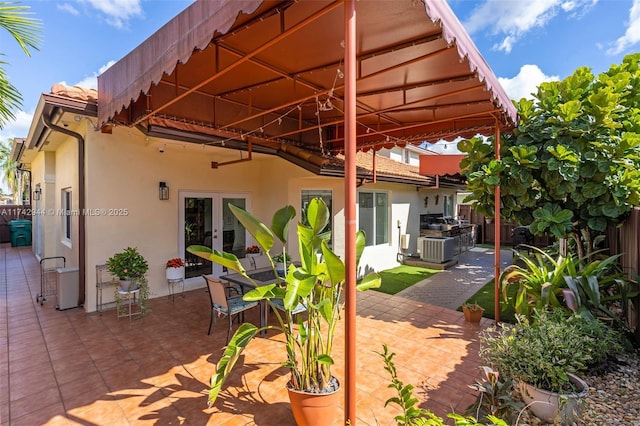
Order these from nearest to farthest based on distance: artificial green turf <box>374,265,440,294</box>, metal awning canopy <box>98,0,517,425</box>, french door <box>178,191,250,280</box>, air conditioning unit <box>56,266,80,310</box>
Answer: metal awning canopy <box>98,0,517,425</box>
air conditioning unit <box>56,266,80,310</box>
french door <box>178,191,250,280</box>
artificial green turf <box>374,265,440,294</box>

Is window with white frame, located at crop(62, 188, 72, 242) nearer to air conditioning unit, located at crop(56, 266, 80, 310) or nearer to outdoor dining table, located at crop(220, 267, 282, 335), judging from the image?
air conditioning unit, located at crop(56, 266, 80, 310)

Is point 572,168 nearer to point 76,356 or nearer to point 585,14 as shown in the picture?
point 585,14

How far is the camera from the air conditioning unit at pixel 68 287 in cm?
707

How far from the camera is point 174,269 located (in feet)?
26.1

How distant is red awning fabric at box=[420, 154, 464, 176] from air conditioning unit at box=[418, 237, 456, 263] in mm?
2649

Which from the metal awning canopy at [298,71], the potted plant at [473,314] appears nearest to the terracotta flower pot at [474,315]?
the potted plant at [473,314]

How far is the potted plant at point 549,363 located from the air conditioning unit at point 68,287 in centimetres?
856

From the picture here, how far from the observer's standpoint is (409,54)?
4.25m

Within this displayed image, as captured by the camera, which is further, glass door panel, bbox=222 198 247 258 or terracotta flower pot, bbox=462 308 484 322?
glass door panel, bbox=222 198 247 258

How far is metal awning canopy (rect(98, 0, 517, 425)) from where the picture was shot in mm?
2625

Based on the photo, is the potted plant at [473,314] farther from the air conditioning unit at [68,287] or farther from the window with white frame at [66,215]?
the window with white frame at [66,215]

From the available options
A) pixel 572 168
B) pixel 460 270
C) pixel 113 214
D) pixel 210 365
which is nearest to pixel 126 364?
pixel 210 365

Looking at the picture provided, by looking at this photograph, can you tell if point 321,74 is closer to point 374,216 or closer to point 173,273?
point 173,273

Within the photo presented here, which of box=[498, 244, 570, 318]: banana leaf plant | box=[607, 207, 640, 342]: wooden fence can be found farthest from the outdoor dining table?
box=[607, 207, 640, 342]: wooden fence
